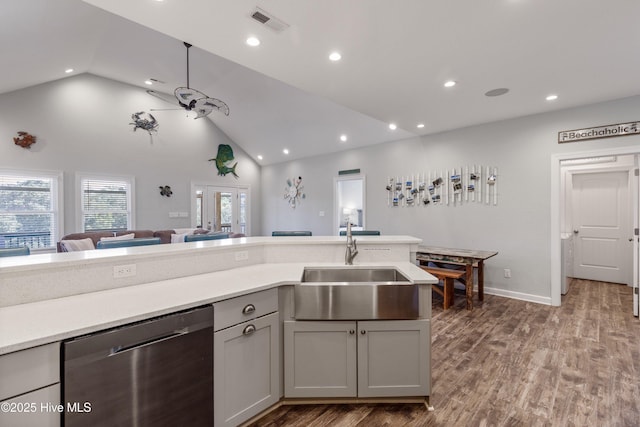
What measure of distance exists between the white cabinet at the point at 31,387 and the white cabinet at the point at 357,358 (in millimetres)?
1077

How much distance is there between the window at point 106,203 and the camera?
575 cm

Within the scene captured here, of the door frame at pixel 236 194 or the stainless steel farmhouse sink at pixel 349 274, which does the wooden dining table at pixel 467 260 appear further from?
the door frame at pixel 236 194

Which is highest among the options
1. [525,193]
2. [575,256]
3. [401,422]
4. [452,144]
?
[452,144]

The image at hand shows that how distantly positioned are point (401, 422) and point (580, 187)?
5700 millimetres

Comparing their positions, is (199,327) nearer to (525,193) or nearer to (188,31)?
(188,31)

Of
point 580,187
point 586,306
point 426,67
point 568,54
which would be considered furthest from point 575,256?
point 426,67

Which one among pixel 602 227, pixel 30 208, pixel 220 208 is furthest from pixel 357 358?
pixel 220 208

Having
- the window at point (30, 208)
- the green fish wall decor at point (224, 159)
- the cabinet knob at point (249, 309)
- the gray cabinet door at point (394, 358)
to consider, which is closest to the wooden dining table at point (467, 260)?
the gray cabinet door at point (394, 358)

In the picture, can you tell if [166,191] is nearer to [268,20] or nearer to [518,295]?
[268,20]

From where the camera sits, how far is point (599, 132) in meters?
3.46

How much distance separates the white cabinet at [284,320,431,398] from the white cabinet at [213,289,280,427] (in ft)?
0.35

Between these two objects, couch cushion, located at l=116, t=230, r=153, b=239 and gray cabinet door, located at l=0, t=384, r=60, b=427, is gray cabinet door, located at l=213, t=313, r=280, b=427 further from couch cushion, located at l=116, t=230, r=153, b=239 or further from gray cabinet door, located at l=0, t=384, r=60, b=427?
couch cushion, located at l=116, t=230, r=153, b=239

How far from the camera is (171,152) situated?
22.7 feet

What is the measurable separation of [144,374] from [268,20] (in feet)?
7.07
